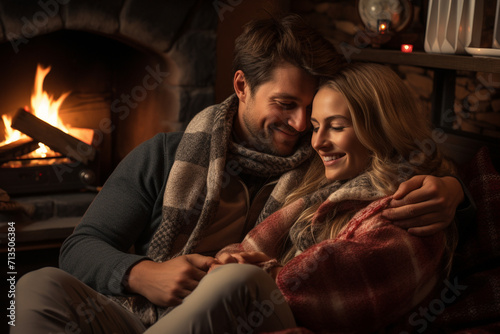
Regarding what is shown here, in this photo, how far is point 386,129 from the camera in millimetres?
1385

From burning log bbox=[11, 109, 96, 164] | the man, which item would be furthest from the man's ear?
burning log bbox=[11, 109, 96, 164]

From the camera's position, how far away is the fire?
8.03ft

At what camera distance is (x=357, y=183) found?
1365 millimetres

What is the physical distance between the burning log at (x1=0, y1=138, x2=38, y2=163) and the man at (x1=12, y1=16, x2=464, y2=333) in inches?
37.3

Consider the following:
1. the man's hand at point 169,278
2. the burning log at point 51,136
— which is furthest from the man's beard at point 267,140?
the burning log at point 51,136

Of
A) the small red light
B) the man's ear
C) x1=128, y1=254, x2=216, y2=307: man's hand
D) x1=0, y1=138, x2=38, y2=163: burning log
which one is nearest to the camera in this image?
x1=128, y1=254, x2=216, y2=307: man's hand

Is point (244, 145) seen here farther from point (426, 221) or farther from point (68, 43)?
point (68, 43)

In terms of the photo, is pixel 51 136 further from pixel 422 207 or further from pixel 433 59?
pixel 422 207

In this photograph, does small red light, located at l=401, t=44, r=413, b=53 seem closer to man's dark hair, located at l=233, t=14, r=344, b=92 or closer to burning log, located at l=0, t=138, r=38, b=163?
man's dark hair, located at l=233, t=14, r=344, b=92

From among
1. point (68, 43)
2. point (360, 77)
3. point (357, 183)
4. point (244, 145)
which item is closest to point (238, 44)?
point (244, 145)

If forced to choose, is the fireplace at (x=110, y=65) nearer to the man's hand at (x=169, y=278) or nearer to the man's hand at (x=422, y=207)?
the man's hand at (x=169, y=278)

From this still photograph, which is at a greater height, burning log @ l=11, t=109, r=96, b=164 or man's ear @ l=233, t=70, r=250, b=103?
man's ear @ l=233, t=70, r=250, b=103

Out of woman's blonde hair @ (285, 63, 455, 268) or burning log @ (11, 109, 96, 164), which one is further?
burning log @ (11, 109, 96, 164)

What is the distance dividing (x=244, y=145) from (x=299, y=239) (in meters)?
0.39
